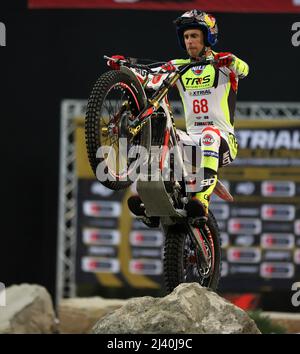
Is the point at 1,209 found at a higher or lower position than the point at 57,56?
lower

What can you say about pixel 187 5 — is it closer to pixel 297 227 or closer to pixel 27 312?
pixel 297 227

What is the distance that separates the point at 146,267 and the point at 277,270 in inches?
75.9

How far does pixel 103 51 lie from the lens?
1653 centimetres

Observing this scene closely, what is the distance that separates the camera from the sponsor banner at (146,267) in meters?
15.8

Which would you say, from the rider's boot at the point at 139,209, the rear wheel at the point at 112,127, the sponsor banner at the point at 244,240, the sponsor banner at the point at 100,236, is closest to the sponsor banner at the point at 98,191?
the sponsor banner at the point at 100,236

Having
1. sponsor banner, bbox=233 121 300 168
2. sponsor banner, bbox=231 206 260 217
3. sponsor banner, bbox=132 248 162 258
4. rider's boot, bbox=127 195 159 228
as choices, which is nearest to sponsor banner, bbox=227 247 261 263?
sponsor banner, bbox=231 206 260 217

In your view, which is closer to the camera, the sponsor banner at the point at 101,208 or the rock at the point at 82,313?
the rock at the point at 82,313

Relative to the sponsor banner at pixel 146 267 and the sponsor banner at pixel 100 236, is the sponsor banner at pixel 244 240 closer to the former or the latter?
the sponsor banner at pixel 146 267

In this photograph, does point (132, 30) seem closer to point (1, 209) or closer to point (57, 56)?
point (57, 56)

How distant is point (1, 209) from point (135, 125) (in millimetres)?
8397

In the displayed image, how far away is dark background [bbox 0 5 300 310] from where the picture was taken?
16391mm

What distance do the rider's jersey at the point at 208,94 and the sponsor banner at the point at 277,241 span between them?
6.41 meters

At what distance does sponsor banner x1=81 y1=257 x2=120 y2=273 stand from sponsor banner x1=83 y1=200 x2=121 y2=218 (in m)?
0.65
